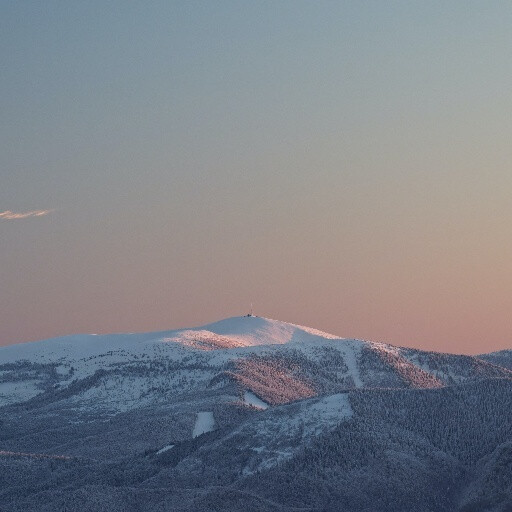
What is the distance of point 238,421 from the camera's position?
91000 millimetres

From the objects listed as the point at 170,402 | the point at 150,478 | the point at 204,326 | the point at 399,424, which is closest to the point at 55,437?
the point at 170,402

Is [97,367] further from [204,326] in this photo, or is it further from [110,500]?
[110,500]

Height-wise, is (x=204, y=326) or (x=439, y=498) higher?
(x=204, y=326)

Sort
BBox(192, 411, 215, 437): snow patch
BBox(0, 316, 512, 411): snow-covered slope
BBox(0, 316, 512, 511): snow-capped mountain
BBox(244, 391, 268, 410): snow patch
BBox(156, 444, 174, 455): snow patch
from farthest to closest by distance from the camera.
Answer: BBox(0, 316, 512, 411): snow-covered slope
BBox(244, 391, 268, 410): snow patch
BBox(192, 411, 215, 437): snow patch
BBox(156, 444, 174, 455): snow patch
BBox(0, 316, 512, 511): snow-capped mountain

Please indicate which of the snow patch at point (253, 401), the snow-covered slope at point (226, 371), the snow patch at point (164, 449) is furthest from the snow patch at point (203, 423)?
the snow patch at point (164, 449)

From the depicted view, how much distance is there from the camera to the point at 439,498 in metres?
74.6

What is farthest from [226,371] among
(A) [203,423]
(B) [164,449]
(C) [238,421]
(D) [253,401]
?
(B) [164,449]

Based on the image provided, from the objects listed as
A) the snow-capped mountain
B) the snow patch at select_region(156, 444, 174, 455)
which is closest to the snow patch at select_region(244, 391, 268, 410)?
the snow-capped mountain

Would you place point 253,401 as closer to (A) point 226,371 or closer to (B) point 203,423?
(B) point 203,423

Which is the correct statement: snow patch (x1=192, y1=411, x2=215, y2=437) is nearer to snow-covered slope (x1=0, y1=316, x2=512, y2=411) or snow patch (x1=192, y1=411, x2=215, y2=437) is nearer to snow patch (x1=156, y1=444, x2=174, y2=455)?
snow-covered slope (x1=0, y1=316, x2=512, y2=411)

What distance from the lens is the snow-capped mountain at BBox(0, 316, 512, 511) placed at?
253 ft

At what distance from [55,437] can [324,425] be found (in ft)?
108

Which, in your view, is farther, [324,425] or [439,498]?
[324,425]

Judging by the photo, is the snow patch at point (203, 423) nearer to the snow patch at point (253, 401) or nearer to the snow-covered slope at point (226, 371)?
the snow patch at point (253, 401)
